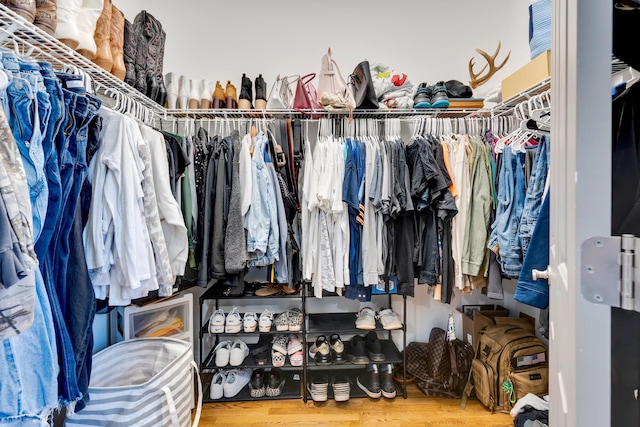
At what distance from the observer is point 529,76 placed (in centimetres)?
143

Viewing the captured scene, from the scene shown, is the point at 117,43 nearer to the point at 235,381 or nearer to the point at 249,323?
the point at 249,323

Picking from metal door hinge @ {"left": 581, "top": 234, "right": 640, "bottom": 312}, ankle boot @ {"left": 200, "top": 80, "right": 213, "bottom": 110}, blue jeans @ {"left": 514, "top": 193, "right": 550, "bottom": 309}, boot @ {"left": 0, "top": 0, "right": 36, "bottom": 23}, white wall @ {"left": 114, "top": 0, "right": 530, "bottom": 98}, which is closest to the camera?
metal door hinge @ {"left": 581, "top": 234, "right": 640, "bottom": 312}

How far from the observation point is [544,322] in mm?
1286

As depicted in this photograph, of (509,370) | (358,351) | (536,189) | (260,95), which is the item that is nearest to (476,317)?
(509,370)

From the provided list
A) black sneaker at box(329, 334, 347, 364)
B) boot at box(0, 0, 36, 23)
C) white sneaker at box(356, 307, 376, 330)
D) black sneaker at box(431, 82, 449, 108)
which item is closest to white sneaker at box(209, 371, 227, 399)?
black sneaker at box(329, 334, 347, 364)

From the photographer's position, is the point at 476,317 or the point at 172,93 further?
the point at 476,317

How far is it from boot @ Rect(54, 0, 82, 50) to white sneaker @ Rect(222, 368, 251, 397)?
185 cm

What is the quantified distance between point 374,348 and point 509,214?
1.13 m

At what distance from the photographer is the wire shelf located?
81 cm

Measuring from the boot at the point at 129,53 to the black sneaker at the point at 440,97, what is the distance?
1.69 meters

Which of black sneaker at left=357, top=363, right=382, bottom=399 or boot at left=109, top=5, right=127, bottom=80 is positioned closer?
boot at left=109, top=5, right=127, bottom=80

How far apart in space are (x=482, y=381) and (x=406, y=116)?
5.65ft

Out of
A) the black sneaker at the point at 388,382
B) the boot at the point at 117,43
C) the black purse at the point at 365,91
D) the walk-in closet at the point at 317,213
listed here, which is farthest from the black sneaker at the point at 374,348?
the boot at the point at 117,43

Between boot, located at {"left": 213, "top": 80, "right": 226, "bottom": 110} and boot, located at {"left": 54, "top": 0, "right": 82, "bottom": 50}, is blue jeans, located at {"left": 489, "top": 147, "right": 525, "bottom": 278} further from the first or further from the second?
boot, located at {"left": 54, "top": 0, "right": 82, "bottom": 50}
